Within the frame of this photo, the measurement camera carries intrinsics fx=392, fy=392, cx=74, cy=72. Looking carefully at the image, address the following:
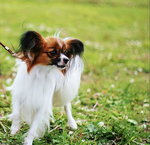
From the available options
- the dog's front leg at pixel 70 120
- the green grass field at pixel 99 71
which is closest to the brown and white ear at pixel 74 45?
the green grass field at pixel 99 71

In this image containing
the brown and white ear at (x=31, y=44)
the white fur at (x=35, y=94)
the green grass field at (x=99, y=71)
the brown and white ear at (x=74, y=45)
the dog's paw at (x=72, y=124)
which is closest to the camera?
the brown and white ear at (x=31, y=44)

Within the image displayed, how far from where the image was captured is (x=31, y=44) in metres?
4.50

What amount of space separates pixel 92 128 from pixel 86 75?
427 centimetres

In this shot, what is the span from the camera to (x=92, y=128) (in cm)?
569

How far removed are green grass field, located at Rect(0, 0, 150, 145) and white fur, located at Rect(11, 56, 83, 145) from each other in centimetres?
21

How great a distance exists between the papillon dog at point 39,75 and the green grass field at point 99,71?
0.27 metres

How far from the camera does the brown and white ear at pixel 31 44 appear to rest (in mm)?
4465

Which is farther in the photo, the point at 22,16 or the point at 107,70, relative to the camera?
the point at 22,16

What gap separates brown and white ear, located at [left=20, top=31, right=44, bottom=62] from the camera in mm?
4465

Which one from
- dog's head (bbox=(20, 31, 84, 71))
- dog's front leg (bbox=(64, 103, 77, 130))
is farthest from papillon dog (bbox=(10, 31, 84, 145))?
dog's front leg (bbox=(64, 103, 77, 130))

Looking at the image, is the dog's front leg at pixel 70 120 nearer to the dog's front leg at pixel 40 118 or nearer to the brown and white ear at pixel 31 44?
the dog's front leg at pixel 40 118

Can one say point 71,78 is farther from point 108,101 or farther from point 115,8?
point 115,8

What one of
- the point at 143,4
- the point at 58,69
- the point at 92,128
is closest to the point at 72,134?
the point at 92,128

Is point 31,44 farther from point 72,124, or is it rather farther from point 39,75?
point 72,124
